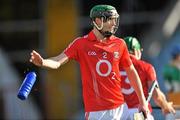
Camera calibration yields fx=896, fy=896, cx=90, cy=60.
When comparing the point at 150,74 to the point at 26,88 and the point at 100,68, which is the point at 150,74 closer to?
the point at 100,68

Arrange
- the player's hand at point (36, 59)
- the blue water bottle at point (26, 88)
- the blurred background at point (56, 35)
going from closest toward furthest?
the player's hand at point (36, 59) → the blue water bottle at point (26, 88) → the blurred background at point (56, 35)

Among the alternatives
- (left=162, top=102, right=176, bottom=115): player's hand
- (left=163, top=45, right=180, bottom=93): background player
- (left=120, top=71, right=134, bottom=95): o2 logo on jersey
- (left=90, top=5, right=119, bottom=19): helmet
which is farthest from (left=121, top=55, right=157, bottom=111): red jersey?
(left=163, top=45, right=180, bottom=93): background player

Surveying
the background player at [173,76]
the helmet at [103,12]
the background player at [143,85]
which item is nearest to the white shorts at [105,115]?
the helmet at [103,12]

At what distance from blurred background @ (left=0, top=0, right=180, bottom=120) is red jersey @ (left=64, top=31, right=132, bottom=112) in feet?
34.7

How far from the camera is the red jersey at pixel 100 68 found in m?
9.09

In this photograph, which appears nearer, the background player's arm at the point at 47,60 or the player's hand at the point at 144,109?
the background player's arm at the point at 47,60

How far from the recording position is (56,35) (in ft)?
67.3

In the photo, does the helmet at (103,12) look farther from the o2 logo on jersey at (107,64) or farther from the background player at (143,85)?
the background player at (143,85)

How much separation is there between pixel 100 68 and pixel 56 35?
37.6 feet

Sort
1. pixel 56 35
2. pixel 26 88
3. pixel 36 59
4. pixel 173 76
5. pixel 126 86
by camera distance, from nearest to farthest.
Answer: pixel 36 59
pixel 26 88
pixel 126 86
pixel 173 76
pixel 56 35

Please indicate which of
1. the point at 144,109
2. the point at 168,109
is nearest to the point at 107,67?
the point at 144,109

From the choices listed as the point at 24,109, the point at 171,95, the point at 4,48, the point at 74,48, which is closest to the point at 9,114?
the point at 24,109

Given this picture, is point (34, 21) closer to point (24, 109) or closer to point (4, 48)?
point (4, 48)

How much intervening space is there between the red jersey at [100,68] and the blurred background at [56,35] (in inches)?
416
